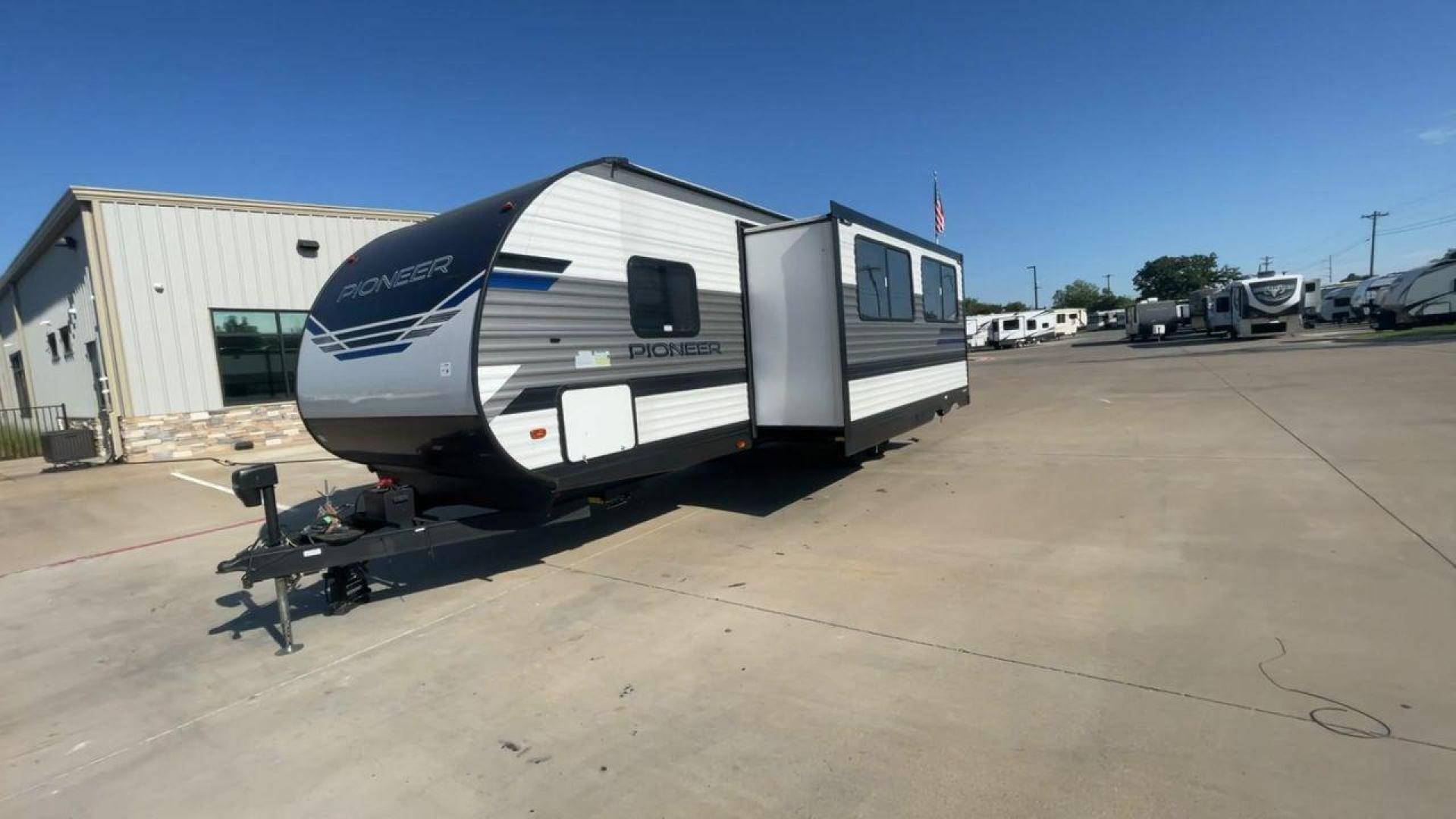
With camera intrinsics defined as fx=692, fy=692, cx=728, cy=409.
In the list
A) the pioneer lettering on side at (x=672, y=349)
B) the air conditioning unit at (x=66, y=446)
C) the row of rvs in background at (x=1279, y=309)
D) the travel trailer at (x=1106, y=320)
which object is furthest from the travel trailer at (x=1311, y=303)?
the air conditioning unit at (x=66, y=446)

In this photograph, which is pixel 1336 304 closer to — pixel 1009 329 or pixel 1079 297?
pixel 1009 329

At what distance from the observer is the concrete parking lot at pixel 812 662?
2.79 meters

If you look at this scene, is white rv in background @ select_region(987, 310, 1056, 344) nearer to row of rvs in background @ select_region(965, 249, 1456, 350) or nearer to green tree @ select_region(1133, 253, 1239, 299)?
row of rvs in background @ select_region(965, 249, 1456, 350)

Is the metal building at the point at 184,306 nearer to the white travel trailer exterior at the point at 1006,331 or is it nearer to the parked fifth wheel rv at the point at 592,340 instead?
the parked fifth wheel rv at the point at 592,340

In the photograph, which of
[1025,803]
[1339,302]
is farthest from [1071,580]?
[1339,302]

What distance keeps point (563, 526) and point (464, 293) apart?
3.08m

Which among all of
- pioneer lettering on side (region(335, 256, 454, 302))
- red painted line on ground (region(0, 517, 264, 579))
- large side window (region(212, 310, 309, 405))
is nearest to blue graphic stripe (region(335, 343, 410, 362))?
pioneer lettering on side (region(335, 256, 454, 302))

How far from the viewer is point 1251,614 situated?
403 centimetres

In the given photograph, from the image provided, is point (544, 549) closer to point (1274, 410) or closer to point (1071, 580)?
point (1071, 580)

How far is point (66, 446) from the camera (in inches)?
531

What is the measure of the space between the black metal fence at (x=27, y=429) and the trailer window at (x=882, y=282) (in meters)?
19.1

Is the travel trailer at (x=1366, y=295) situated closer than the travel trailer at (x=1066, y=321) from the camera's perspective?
Yes

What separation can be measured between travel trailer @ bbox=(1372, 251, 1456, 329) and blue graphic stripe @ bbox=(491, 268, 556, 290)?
38.5 meters

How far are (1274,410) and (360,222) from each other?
1889 cm
